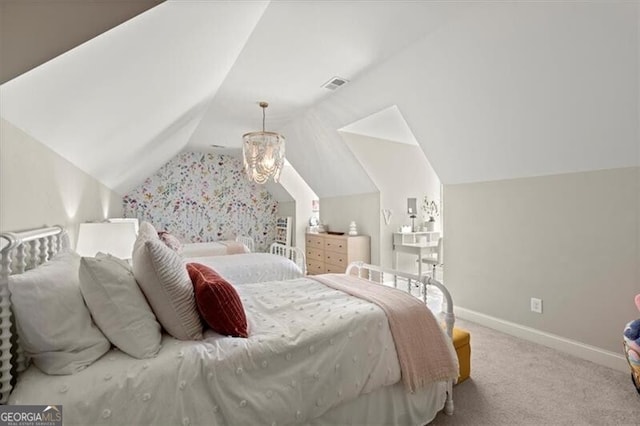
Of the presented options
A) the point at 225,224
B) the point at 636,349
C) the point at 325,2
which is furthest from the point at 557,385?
the point at 225,224

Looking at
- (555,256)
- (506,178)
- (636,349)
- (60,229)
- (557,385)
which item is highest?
(506,178)

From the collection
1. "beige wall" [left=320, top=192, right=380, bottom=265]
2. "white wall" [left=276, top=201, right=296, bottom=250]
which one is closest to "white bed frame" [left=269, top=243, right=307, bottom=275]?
"white wall" [left=276, top=201, right=296, bottom=250]

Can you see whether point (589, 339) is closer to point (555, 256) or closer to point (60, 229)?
point (555, 256)

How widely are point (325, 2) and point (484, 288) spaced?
122 inches

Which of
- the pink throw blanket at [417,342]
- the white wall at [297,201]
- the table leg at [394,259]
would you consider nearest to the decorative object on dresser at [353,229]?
the table leg at [394,259]

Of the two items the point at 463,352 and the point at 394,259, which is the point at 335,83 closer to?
the point at 463,352

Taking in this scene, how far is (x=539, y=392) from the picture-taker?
1.97 metres

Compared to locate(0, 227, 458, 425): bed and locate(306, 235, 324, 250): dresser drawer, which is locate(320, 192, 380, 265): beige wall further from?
locate(0, 227, 458, 425): bed

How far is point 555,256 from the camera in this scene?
8.72 feet

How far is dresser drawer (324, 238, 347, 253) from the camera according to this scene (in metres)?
4.89

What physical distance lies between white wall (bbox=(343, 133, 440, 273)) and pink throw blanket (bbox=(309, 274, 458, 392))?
3.03m

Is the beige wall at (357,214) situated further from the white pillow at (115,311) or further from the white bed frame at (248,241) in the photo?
the white pillow at (115,311)

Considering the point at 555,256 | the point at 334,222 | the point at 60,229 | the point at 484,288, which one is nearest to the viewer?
the point at 60,229

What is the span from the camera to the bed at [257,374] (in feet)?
3.29
